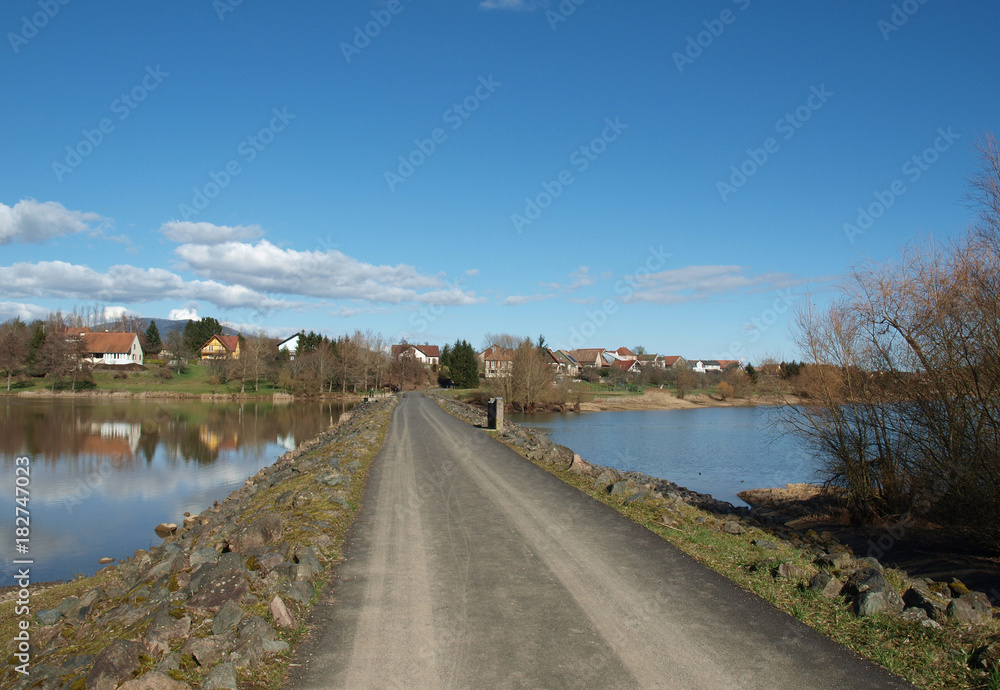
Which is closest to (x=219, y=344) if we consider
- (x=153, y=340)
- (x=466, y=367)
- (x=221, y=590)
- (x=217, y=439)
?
(x=153, y=340)

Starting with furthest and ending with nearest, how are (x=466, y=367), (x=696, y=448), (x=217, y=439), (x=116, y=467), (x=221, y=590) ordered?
(x=466, y=367) < (x=217, y=439) < (x=696, y=448) < (x=116, y=467) < (x=221, y=590)

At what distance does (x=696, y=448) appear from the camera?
1432 inches

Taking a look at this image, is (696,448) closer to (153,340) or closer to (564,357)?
(564,357)

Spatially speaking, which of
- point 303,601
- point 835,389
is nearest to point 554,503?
point 303,601

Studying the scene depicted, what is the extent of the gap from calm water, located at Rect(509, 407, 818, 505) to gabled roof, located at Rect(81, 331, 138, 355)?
67.7m

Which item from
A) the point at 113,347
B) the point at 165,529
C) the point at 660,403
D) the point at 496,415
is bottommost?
the point at 165,529

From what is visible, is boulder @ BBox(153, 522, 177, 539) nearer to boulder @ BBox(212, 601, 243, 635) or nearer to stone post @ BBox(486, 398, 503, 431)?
boulder @ BBox(212, 601, 243, 635)

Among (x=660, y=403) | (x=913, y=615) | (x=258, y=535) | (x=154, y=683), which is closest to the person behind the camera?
(x=154, y=683)

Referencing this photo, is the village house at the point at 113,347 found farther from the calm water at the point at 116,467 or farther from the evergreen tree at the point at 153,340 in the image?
the calm water at the point at 116,467

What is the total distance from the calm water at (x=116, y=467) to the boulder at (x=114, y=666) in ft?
35.2

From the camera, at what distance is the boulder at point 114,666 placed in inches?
185

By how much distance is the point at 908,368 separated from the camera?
547 inches

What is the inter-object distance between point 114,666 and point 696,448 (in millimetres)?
35067

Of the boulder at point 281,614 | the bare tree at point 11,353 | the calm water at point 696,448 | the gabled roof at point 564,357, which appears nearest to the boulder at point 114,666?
the boulder at point 281,614
